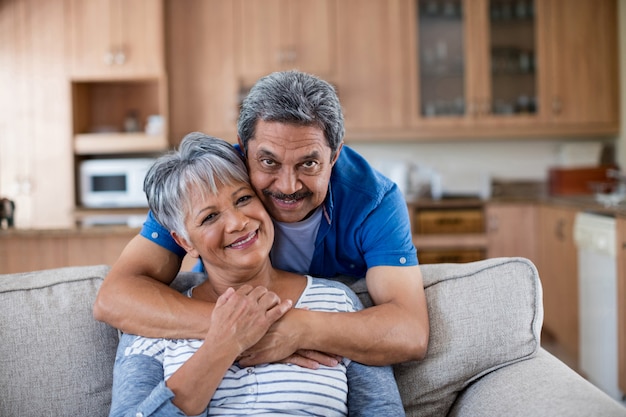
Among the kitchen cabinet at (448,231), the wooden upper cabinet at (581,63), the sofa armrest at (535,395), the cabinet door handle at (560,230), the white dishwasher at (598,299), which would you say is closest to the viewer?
the sofa armrest at (535,395)

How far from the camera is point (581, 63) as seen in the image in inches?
181

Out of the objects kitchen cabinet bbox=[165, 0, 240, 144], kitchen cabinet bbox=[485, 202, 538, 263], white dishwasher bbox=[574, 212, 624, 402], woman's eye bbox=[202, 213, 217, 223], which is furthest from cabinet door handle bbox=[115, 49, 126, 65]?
woman's eye bbox=[202, 213, 217, 223]

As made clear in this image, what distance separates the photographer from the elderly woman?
52.8 inches

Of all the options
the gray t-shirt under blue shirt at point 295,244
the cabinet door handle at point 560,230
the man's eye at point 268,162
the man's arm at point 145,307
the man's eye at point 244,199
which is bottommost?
the cabinet door handle at point 560,230

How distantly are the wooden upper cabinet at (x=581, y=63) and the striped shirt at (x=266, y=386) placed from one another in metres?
3.74

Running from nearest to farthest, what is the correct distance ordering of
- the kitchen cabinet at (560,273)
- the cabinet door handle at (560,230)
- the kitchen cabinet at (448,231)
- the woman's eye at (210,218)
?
the woman's eye at (210,218), the kitchen cabinet at (560,273), the cabinet door handle at (560,230), the kitchen cabinet at (448,231)

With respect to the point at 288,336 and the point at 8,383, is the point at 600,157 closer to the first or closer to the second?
the point at 288,336

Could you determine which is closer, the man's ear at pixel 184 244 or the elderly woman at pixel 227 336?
the elderly woman at pixel 227 336

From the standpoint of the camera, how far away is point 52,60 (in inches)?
183

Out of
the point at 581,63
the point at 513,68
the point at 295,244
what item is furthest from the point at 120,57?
the point at 295,244

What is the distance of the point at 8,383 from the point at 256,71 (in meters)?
3.53

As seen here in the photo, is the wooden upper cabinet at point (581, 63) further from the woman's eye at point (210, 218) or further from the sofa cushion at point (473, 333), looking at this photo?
the woman's eye at point (210, 218)

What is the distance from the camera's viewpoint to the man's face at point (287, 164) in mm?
1497

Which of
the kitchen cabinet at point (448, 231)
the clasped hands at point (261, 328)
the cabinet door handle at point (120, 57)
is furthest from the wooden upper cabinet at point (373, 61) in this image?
the clasped hands at point (261, 328)
